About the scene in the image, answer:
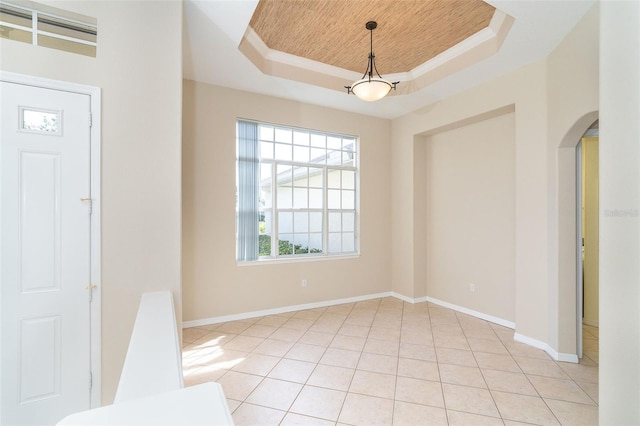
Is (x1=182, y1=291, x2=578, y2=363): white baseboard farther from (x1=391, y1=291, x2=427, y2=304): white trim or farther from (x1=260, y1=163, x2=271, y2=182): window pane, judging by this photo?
(x1=260, y1=163, x2=271, y2=182): window pane

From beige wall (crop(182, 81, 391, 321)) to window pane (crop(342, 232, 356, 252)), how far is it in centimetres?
24

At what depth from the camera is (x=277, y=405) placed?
7.80 feet

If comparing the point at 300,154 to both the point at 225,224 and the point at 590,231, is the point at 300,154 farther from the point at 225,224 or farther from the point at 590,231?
the point at 590,231

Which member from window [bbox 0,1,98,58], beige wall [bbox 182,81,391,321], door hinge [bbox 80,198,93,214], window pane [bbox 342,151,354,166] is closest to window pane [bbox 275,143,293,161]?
beige wall [bbox 182,81,391,321]

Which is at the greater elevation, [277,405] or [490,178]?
[490,178]

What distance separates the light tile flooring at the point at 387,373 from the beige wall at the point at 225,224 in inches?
16.4

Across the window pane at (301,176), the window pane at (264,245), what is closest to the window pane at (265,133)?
the window pane at (301,176)

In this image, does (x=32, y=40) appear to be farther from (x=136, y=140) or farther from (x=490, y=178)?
(x=490, y=178)

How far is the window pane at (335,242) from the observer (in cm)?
519

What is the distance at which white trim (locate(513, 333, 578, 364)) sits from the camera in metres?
3.08

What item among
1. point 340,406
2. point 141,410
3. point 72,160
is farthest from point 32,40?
point 340,406

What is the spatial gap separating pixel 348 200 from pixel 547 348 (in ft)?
10.9

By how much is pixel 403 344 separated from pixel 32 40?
4.23 m

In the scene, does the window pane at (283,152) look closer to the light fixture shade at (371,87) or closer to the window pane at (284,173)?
the window pane at (284,173)
